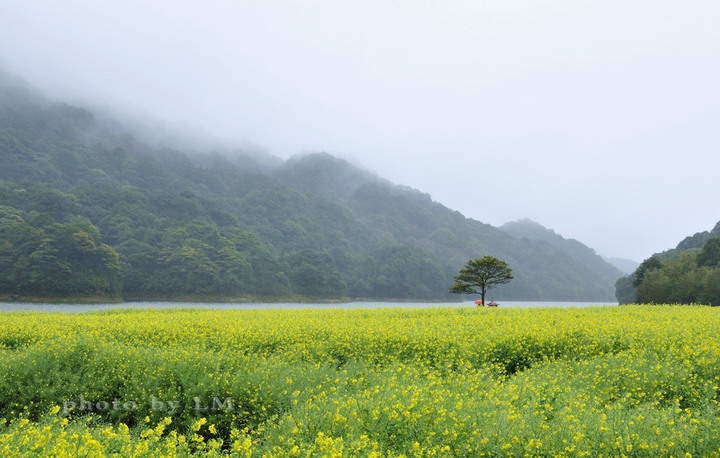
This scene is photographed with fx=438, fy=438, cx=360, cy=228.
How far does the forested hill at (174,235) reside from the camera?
230 feet

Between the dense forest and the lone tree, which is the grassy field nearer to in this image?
the lone tree

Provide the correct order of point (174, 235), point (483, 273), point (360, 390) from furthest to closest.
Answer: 1. point (174, 235)
2. point (483, 273)
3. point (360, 390)

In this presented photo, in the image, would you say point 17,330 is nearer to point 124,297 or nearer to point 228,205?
point 124,297

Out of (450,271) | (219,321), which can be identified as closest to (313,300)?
(450,271)

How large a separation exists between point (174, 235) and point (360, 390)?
89862 millimetres

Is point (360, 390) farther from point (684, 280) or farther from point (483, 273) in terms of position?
point (684, 280)

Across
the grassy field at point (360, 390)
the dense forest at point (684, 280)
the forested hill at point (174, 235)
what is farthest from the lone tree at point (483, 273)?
the forested hill at point (174, 235)

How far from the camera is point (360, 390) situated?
6750 millimetres

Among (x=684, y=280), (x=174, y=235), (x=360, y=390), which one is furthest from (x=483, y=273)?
(x=174, y=235)

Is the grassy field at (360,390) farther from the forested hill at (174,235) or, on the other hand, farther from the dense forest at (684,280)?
the forested hill at (174,235)

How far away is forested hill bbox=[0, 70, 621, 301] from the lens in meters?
70.1

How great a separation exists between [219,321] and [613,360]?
10748 mm

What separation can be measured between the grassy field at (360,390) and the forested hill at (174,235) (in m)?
65.4

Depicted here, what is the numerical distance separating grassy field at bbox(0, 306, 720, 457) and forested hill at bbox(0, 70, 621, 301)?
6537cm
